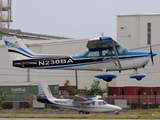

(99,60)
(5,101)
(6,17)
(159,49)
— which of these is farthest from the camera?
(6,17)

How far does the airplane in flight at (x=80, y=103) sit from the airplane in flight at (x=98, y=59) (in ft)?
53.7

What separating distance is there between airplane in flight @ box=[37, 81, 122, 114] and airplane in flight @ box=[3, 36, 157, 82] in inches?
644

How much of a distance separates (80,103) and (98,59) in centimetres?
1943

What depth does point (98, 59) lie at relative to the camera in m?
35.3

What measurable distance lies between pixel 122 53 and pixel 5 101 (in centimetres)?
2872

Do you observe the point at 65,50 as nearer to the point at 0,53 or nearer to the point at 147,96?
the point at 0,53

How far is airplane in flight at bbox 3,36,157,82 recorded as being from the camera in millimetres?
34938

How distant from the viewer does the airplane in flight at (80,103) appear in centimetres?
5247

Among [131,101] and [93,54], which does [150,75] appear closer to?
[131,101]

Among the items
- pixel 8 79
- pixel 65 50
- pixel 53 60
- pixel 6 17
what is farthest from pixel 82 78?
pixel 53 60

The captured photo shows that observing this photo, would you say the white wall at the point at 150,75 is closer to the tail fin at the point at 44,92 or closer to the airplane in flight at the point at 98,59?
the tail fin at the point at 44,92

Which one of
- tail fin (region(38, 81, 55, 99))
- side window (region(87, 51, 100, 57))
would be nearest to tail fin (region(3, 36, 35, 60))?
side window (region(87, 51, 100, 57))

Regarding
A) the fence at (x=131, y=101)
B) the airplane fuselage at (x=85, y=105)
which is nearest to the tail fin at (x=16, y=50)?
the airplane fuselage at (x=85, y=105)

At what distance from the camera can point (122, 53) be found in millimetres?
35312
